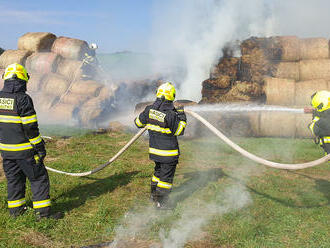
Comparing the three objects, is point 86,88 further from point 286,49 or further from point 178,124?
point 178,124

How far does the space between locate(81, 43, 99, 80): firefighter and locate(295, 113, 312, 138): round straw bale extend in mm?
11353

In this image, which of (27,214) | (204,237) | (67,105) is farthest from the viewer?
(67,105)

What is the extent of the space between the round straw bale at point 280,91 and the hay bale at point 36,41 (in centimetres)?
1340

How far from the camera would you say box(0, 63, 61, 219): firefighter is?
4.51 m

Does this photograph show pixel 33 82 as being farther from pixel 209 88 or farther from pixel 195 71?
pixel 195 71

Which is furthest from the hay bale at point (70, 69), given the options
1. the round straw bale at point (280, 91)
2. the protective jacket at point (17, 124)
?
the protective jacket at point (17, 124)

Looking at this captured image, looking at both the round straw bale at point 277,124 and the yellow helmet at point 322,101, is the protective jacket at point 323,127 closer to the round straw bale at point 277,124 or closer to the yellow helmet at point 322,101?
the yellow helmet at point 322,101

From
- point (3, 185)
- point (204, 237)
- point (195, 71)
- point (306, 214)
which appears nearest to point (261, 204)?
point (306, 214)

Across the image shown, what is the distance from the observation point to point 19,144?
4.62 meters

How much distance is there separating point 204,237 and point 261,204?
5.49 ft

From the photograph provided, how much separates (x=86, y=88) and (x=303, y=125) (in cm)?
1102

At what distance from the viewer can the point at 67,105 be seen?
15.9 m

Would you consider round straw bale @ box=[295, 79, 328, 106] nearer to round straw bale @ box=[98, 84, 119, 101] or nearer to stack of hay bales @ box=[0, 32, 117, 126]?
stack of hay bales @ box=[0, 32, 117, 126]

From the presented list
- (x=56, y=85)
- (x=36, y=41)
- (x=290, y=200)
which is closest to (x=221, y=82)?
(x=290, y=200)
